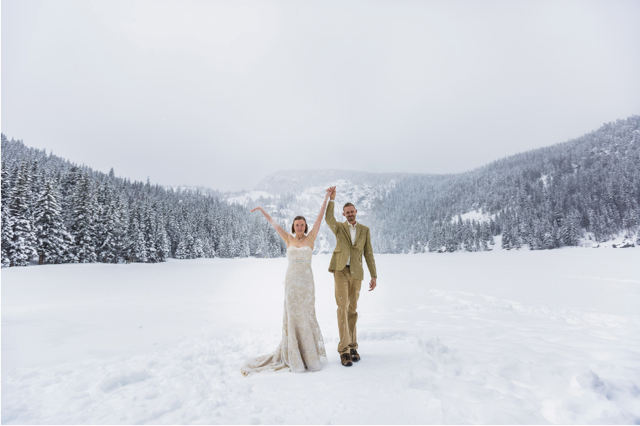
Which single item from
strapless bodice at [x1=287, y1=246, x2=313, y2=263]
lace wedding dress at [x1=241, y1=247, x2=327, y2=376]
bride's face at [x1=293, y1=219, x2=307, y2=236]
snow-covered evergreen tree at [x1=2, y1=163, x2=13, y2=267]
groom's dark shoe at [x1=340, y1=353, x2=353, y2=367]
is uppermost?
snow-covered evergreen tree at [x1=2, y1=163, x2=13, y2=267]

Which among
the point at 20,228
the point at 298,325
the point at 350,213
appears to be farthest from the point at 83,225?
the point at 350,213

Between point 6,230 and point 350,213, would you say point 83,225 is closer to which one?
point 6,230

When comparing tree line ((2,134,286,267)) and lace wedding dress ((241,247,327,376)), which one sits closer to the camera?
lace wedding dress ((241,247,327,376))

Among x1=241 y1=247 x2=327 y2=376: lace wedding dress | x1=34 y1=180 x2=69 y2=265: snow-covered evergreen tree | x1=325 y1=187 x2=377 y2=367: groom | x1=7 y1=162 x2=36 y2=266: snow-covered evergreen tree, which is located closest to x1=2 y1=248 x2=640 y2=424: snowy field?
x1=241 y1=247 x2=327 y2=376: lace wedding dress

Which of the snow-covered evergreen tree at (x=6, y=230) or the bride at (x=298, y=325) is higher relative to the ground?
the snow-covered evergreen tree at (x=6, y=230)

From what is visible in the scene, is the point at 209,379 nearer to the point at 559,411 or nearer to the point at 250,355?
the point at 250,355

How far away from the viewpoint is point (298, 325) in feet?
15.4

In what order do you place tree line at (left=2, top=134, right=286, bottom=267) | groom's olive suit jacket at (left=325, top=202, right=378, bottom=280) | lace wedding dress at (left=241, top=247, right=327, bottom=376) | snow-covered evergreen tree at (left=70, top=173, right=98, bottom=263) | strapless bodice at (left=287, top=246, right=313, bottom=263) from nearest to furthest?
lace wedding dress at (left=241, top=247, right=327, bottom=376) → strapless bodice at (left=287, top=246, right=313, bottom=263) → groom's olive suit jacket at (left=325, top=202, right=378, bottom=280) → tree line at (left=2, top=134, right=286, bottom=267) → snow-covered evergreen tree at (left=70, top=173, right=98, bottom=263)

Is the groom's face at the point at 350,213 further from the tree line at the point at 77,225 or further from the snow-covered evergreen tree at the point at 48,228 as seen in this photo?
the snow-covered evergreen tree at the point at 48,228

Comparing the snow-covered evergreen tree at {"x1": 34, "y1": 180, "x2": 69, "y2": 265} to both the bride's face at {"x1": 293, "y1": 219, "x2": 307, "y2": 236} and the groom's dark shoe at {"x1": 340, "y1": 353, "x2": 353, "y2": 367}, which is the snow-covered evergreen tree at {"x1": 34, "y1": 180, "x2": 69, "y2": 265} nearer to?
the bride's face at {"x1": 293, "y1": 219, "x2": 307, "y2": 236}

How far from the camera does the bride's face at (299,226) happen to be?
482cm

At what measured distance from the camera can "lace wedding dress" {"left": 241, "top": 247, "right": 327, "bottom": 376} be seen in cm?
449

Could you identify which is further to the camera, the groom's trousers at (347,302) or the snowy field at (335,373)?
the groom's trousers at (347,302)

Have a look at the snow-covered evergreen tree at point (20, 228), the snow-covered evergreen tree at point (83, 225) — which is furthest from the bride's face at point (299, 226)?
the snow-covered evergreen tree at point (83, 225)
